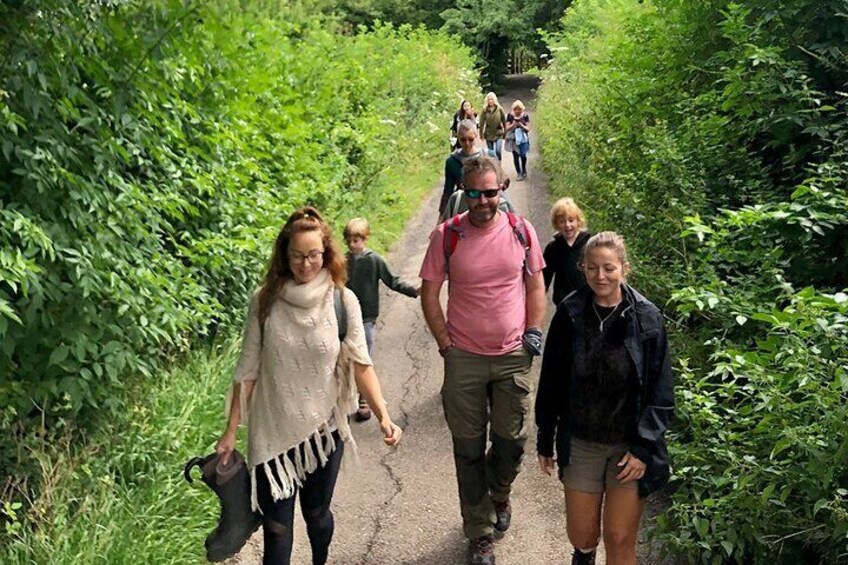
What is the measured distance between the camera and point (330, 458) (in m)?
3.66

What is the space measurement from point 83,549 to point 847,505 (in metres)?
3.54

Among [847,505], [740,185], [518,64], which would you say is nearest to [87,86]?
[847,505]

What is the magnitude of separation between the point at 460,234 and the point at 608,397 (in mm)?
1212

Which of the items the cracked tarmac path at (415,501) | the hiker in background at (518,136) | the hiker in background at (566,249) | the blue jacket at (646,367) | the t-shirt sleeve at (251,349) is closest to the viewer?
the blue jacket at (646,367)

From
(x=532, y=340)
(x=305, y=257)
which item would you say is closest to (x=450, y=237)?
(x=532, y=340)

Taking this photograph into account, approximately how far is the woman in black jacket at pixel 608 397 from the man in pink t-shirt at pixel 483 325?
568 millimetres

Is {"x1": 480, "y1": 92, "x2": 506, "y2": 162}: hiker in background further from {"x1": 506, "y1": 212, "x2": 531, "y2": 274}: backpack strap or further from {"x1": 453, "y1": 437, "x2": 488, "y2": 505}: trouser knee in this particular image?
{"x1": 453, "y1": 437, "x2": 488, "y2": 505}: trouser knee

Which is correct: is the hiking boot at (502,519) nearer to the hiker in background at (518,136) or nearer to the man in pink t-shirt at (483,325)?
the man in pink t-shirt at (483,325)

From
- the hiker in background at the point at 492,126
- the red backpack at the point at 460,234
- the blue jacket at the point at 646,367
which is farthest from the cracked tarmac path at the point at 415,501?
the hiker in background at the point at 492,126

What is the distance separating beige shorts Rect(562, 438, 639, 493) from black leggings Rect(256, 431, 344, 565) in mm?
1106

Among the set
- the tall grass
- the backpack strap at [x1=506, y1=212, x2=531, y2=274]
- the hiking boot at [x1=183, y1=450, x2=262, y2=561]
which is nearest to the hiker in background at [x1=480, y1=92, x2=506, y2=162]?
the tall grass

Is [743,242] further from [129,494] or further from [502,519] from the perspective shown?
[129,494]

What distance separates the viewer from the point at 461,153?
6688 millimetres

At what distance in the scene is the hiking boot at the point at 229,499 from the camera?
11.3ft
